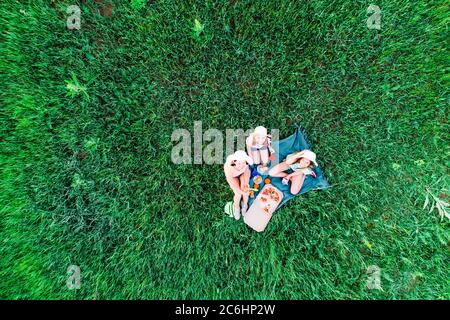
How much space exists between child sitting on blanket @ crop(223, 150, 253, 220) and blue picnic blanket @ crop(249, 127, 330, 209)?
0.38ft

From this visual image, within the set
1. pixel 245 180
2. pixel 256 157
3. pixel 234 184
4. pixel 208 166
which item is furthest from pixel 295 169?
pixel 208 166

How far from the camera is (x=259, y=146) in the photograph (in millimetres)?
2711

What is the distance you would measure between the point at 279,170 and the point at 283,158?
19 centimetres

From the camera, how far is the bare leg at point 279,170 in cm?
284

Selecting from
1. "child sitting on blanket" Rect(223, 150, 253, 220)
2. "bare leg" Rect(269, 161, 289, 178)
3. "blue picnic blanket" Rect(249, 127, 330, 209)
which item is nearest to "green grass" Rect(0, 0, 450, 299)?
"blue picnic blanket" Rect(249, 127, 330, 209)

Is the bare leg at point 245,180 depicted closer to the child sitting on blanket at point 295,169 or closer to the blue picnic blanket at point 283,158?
the blue picnic blanket at point 283,158

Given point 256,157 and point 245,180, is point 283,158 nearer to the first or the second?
point 256,157

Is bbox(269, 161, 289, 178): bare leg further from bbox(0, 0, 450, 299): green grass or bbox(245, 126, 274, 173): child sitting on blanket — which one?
bbox(0, 0, 450, 299): green grass

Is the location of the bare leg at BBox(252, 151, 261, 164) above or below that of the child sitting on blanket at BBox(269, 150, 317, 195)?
above

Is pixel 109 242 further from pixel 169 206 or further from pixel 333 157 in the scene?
pixel 333 157

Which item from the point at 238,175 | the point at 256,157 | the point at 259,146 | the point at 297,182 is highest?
the point at 259,146

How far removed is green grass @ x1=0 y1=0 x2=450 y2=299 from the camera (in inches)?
116

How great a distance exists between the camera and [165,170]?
3.03 m
